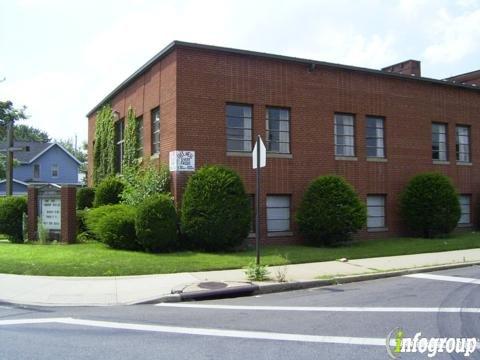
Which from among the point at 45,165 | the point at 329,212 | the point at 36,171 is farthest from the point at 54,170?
the point at 329,212

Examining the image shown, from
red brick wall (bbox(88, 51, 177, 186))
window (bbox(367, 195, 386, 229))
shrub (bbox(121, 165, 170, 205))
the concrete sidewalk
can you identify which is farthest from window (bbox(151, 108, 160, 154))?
window (bbox(367, 195, 386, 229))

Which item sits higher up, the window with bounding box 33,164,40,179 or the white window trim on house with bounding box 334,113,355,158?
the window with bounding box 33,164,40,179

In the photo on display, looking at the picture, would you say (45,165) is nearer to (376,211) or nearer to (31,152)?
(31,152)

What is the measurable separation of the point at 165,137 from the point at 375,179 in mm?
8609

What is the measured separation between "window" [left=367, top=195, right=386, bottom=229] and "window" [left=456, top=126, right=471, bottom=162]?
5.19 meters

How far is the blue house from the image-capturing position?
191 ft

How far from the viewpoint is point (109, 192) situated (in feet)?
71.4

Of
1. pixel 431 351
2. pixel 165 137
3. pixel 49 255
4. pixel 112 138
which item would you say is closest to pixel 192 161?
pixel 165 137

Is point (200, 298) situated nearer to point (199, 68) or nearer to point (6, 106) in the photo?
point (199, 68)

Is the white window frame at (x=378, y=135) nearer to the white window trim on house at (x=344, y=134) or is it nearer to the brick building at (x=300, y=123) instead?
the brick building at (x=300, y=123)

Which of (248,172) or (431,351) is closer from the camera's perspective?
(431,351)

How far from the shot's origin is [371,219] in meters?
21.5

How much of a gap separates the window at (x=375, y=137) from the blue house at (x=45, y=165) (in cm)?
4295

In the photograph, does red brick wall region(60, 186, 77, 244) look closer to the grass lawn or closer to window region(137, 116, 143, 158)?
the grass lawn
